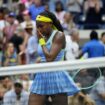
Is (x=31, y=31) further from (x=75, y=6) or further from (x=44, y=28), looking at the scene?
(x=44, y=28)

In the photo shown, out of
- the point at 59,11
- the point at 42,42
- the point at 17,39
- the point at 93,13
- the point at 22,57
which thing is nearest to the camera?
the point at 42,42

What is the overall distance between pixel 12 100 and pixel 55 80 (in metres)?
1.21

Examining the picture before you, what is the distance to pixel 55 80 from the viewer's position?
8648 millimetres

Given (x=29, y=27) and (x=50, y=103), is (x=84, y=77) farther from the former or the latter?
(x=29, y=27)

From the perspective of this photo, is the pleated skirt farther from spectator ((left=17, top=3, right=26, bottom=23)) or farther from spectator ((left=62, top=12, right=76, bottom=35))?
spectator ((left=17, top=3, right=26, bottom=23))

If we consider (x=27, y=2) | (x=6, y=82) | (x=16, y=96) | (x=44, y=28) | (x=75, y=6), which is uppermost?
(x=44, y=28)

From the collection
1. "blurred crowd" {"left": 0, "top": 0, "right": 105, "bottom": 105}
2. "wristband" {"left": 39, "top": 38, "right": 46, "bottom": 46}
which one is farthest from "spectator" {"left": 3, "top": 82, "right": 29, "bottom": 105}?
"wristband" {"left": 39, "top": 38, "right": 46, "bottom": 46}

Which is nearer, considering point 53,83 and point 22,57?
point 53,83

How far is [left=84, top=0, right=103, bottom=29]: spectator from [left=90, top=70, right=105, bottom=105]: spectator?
8.82 meters

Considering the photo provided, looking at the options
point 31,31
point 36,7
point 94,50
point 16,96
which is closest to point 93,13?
point 36,7

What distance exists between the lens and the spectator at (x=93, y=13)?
→ 18359 mm

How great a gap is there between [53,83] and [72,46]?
6.99m

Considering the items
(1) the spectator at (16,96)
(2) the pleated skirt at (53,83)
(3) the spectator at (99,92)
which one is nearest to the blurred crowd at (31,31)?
(1) the spectator at (16,96)

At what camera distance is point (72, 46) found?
1561 cm
